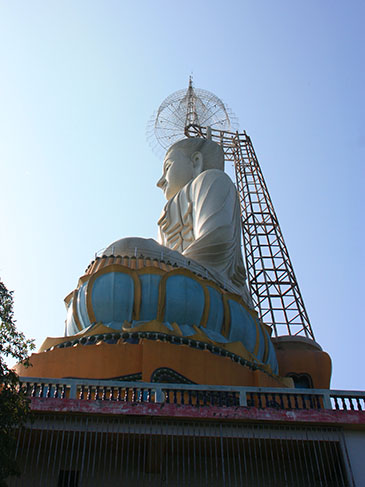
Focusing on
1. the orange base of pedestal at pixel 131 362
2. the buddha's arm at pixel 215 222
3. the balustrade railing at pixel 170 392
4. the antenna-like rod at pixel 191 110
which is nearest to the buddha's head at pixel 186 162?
the buddha's arm at pixel 215 222

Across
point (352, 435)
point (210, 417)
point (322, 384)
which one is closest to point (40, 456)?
point (210, 417)

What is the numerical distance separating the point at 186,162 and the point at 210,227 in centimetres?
400

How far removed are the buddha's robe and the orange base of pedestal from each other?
363cm

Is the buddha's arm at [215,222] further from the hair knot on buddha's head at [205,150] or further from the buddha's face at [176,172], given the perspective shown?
the hair knot on buddha's head at [205,150]

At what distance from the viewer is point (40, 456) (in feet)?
21.6

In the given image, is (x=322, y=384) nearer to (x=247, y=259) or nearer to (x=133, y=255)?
(x=133, y=255)

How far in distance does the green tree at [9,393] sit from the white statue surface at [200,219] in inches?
290

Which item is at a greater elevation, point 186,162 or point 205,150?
point 205,150

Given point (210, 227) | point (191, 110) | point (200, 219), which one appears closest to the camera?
point (210, 227)

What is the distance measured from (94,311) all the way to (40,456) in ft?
16.4

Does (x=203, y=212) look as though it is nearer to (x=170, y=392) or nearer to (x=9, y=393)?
(x=170, y=392)

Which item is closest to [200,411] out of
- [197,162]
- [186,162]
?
[186,162]

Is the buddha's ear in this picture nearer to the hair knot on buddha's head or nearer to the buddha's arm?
the hair knot on buddha's head

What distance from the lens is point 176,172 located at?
58.3 ft
